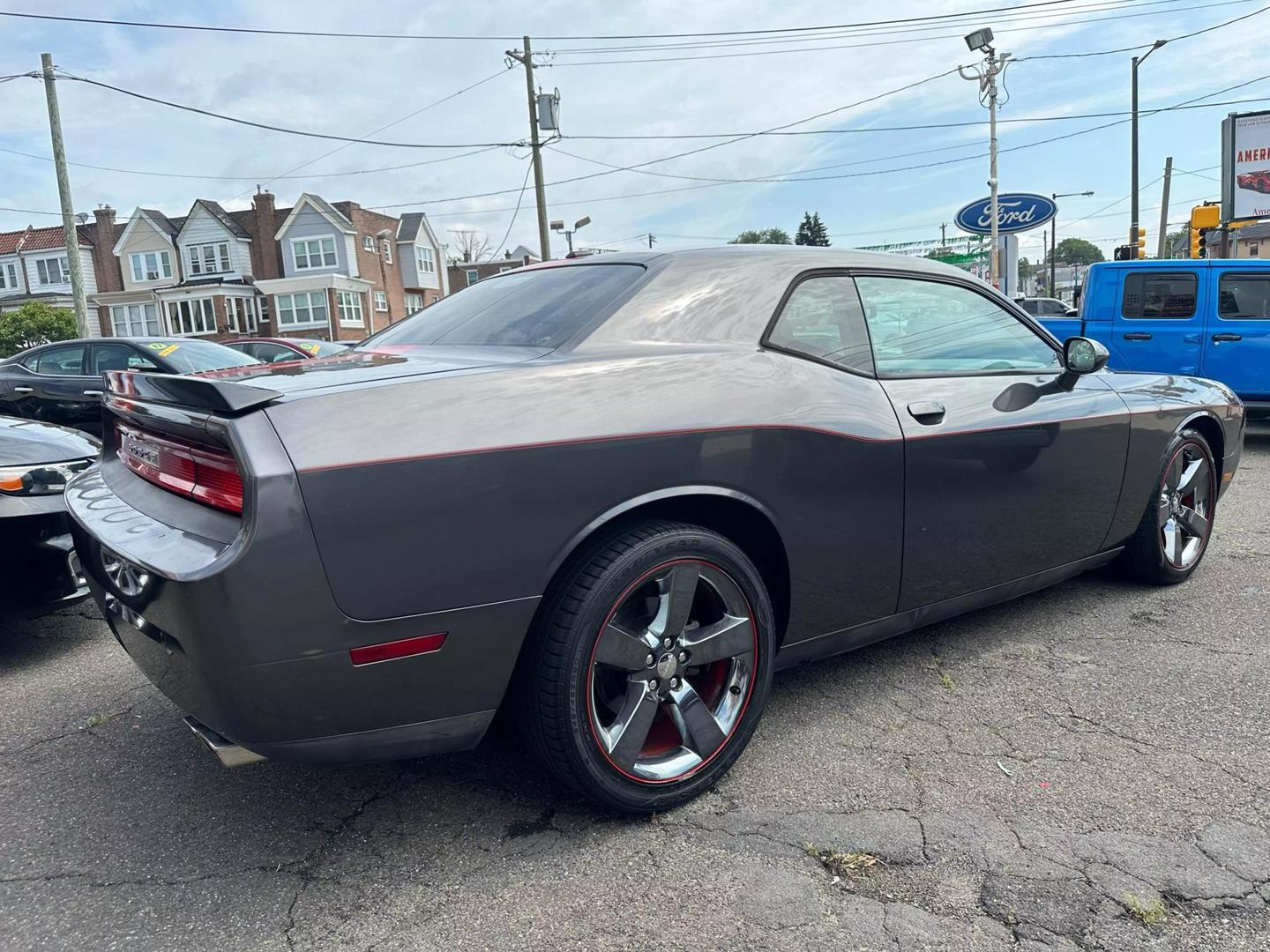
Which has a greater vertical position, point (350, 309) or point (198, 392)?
point (350, 309)

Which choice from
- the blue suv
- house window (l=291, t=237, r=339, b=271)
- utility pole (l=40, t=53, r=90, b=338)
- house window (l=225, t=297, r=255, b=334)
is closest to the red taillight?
the blue suv

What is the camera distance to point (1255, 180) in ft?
67.9

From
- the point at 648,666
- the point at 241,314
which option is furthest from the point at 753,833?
the point at 241,314

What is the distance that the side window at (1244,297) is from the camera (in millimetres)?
8305

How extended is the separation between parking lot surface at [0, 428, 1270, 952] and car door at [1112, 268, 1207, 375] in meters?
6.15

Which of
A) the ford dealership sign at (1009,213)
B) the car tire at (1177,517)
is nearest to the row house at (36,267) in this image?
the ford dealership sign at (1009,213)

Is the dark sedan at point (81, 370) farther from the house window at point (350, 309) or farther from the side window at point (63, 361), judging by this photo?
the house window at point (350, 309)

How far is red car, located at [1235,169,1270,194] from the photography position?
20.6 metres

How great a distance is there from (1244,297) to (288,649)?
9297 millimetres

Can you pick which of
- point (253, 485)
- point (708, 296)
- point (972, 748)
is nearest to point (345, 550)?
point (253, 485)

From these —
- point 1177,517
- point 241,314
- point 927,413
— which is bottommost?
point 1177,517

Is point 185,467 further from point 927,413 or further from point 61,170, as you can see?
point 61,170

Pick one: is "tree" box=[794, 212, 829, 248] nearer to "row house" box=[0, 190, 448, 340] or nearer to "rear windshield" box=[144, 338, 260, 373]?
"row house" box=[0, 190, 448, 340]

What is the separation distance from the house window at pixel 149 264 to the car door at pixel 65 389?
4057cm
